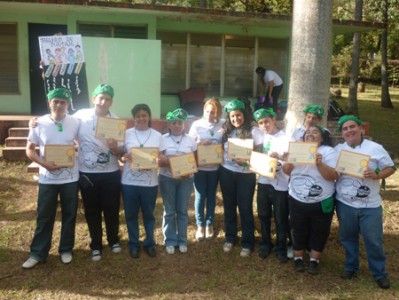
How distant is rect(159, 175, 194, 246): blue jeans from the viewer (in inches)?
166

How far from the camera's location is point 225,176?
4273 mm

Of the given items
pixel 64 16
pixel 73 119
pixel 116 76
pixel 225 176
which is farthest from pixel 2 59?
pixel 225 176

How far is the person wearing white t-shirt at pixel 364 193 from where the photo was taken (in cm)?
356

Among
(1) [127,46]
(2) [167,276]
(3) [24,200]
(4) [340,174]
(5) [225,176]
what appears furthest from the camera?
(1) [127,46]

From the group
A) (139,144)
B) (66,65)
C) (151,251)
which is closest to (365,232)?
(151,251)

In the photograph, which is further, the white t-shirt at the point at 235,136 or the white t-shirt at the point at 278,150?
the white t-shirt at the point at 235,136

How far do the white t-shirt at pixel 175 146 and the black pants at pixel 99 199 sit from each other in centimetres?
49

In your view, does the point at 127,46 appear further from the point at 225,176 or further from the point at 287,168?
the point at 287,168

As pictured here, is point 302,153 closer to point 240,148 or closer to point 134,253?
point 240,148

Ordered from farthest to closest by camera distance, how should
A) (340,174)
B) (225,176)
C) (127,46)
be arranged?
(127,46)
(225,176)
(340,174)

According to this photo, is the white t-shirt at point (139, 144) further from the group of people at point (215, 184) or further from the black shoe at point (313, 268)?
the black shoe at point (313, 268)

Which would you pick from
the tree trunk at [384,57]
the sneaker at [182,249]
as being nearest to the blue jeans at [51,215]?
the sneaker at [182,249]

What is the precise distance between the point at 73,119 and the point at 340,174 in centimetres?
251

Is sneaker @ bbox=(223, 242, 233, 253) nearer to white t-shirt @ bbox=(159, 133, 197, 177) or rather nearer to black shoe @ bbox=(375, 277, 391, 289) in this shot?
white t-shirt @ bbox=(159, 133, 197, 177)
